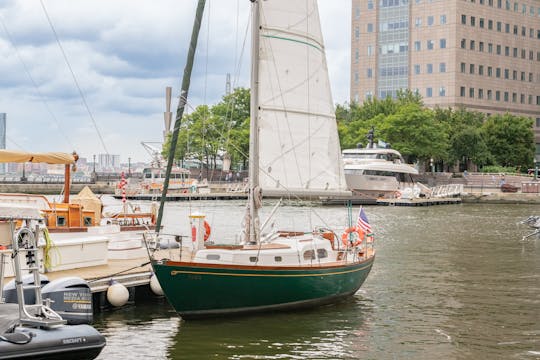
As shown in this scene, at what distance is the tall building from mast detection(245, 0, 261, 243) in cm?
12526

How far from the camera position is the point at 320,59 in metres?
27.2

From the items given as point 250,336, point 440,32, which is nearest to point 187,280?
point 250,336

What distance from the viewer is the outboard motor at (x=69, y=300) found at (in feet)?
55.2

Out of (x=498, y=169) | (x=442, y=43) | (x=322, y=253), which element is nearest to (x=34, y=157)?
(x=322, y=253)

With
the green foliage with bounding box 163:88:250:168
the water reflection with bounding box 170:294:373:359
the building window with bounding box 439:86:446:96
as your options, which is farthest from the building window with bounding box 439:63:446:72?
the water reflection with bounding box 170:294:373:359

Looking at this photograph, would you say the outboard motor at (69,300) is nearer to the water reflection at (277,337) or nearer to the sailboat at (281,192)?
the water reflection at (277,337)

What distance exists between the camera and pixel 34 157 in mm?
28688

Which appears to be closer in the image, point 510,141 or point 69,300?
point 69,300

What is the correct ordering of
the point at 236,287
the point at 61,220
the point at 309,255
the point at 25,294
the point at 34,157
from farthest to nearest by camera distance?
the point at 61,220 < the point at 34,157 < the point at 309,255 < the point at 236,287 < the point at 25,294

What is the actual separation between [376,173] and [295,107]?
220 feet

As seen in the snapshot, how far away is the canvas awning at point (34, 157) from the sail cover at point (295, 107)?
870 cm

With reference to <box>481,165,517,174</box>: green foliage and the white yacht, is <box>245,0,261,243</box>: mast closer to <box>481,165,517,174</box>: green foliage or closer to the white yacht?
the white yacht

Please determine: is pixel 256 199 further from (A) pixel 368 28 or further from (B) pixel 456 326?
(A) pixel 368 28

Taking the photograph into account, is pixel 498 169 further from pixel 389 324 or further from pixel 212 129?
pixel 389 324
